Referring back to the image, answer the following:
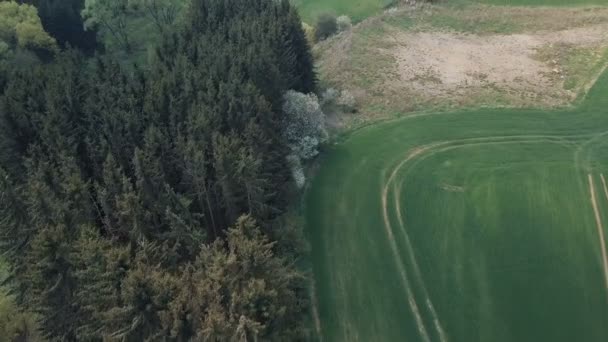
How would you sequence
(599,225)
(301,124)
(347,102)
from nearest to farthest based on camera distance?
(599,225) < (301,124) < (347,102)

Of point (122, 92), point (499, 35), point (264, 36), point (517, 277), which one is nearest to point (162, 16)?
point (264, 36)

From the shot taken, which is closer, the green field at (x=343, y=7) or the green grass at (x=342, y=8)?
the green field at (x=343, y=7)

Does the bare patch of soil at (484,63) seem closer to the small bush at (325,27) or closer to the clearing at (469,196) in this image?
the clearing at (469,196)

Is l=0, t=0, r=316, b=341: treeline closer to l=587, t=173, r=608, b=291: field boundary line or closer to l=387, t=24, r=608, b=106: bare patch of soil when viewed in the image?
l=387, t=24, r=608, b=106: bare patch of soil

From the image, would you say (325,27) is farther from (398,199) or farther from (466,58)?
(398,199)

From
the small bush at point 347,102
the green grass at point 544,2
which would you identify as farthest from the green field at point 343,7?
the small bush at point 347,102

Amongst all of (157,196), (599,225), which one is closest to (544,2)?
(599,225)
